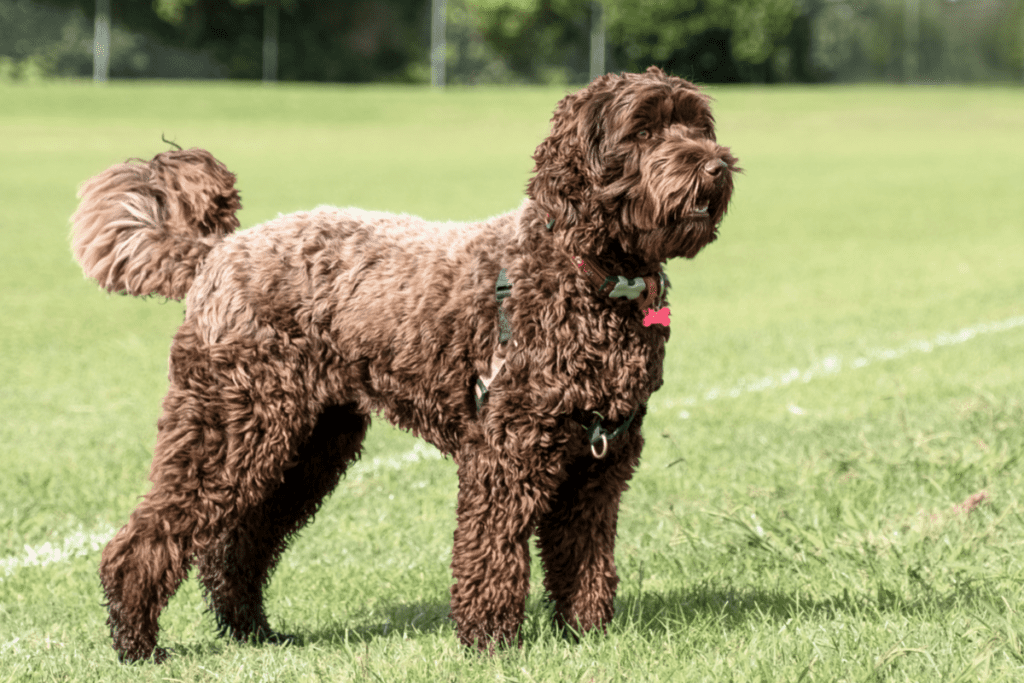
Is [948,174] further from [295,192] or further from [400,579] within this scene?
[400,579]

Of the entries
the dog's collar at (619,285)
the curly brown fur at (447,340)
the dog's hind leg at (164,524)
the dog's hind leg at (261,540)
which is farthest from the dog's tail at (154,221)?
the dog's collar at (619,285)

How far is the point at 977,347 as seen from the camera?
10.3 metres

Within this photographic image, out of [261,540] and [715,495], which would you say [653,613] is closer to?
[261,540]

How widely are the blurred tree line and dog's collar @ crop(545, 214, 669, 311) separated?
147ft

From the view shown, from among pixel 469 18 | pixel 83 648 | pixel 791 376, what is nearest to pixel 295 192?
pixel 791 376

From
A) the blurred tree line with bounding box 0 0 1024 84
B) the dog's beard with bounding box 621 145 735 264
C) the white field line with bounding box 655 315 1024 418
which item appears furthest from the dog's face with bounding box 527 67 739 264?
the blurred tree line with bounding box 0 0 1024 84

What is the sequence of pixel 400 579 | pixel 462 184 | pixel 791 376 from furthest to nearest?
pixel 462 184 → pixel 791 376 → pixel 400 579

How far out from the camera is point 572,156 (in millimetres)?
3922

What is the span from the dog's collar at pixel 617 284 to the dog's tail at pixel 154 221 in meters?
1.47

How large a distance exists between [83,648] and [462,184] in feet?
65.3

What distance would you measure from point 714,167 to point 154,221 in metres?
2.21

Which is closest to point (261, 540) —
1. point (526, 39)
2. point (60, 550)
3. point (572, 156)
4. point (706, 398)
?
point (60, 550)

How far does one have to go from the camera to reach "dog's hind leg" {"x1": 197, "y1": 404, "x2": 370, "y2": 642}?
4859mm

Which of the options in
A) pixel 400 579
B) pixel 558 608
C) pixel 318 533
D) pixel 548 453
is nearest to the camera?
pixel 548 453
